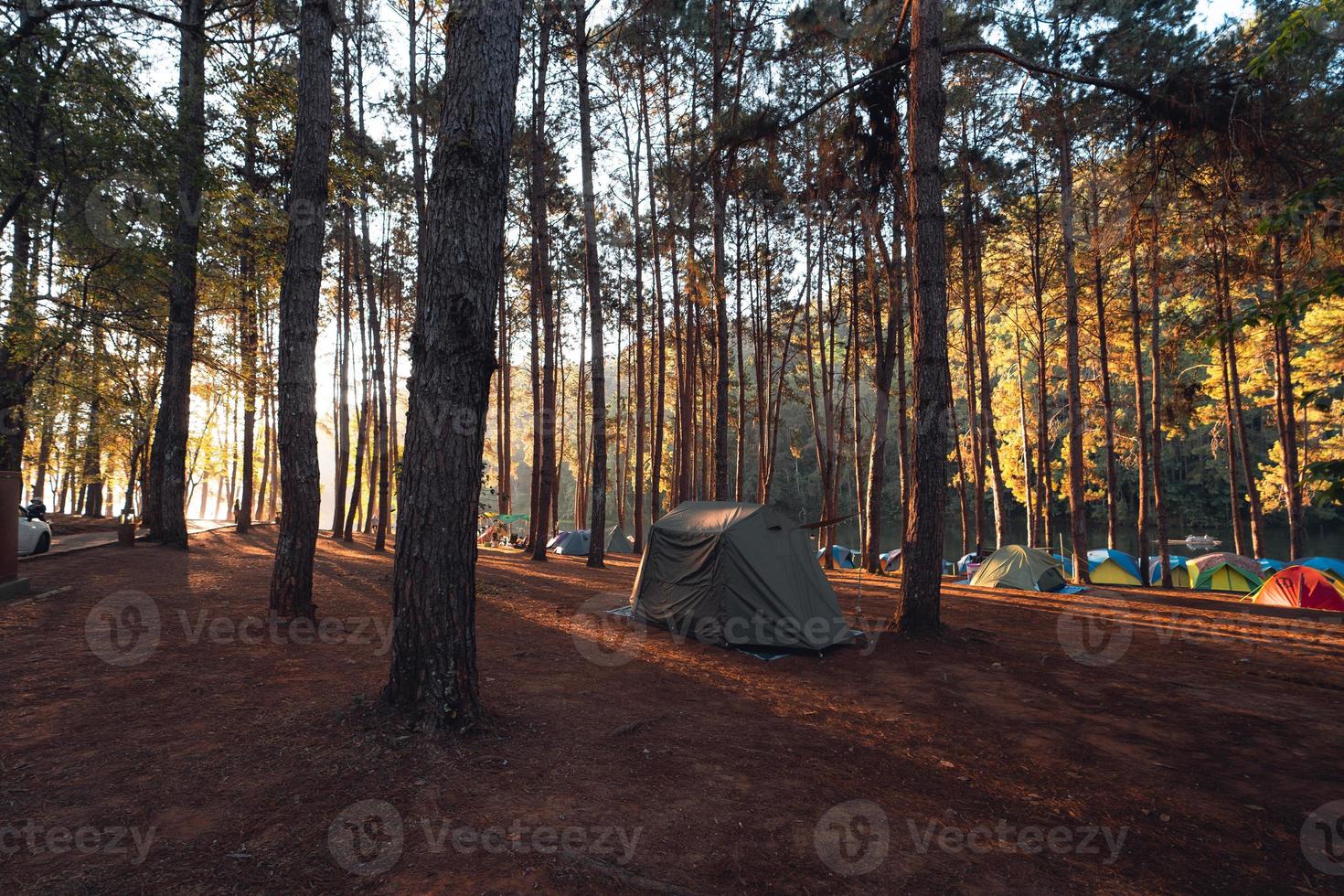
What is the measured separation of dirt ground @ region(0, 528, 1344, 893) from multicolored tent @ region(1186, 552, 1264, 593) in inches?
487

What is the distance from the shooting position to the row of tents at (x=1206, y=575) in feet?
38.0

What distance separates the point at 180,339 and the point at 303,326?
7.57 meters

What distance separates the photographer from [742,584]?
25.5 feet

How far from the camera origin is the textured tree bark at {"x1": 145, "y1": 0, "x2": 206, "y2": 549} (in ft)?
32.7

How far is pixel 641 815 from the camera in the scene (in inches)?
135

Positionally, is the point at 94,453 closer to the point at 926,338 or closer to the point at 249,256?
the point at 249,256

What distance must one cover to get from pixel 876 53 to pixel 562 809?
420 inches

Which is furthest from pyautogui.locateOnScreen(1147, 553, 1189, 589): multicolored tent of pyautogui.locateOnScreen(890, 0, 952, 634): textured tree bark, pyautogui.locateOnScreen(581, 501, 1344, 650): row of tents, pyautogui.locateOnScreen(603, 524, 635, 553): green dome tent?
pyautogui.locateOnScreen(603, 524, 635, 553): green dome tent

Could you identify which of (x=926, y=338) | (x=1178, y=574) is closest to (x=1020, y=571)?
(x=926, y=338)

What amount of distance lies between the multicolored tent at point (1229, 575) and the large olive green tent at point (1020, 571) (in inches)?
256

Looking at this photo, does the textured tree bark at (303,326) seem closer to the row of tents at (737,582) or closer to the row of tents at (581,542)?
the row of tents at (737,582)

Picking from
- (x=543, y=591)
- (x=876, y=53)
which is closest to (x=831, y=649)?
(x=543, y=591)

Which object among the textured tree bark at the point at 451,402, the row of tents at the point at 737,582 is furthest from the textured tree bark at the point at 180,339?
the row of tents at the point at 737,582

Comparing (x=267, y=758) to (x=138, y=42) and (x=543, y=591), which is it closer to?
(x=543, y=591)
